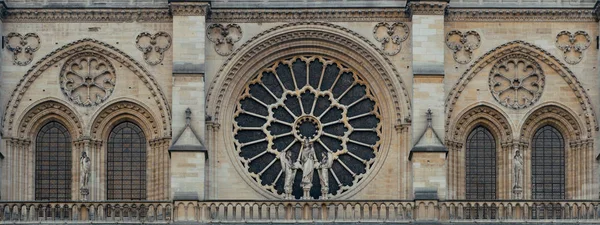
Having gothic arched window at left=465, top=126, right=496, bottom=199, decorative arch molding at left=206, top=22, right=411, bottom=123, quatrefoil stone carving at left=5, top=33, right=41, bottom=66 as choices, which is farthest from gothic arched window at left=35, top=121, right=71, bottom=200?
gothic arched window at left=465, top=126, right=496, bottom=199

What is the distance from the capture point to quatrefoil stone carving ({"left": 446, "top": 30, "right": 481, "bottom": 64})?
55125mm

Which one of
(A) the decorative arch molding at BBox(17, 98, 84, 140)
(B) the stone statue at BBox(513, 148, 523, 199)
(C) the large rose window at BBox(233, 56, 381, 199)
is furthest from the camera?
(C) the large rose window at BBox(233, 56, 381, 199)

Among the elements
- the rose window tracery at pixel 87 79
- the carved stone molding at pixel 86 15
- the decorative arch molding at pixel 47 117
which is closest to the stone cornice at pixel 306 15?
the carved stone molding at pixel 86 15

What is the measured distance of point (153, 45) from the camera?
181 ft

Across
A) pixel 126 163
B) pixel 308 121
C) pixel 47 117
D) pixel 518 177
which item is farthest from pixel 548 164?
pixel 47 117

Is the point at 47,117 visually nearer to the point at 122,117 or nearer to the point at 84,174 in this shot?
the point at 122,117

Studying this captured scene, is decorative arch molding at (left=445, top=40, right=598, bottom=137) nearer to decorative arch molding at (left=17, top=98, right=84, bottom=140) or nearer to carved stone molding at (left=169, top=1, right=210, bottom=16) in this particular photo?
carved stone molding at (left=169, top=1, right=210, bottom=16)

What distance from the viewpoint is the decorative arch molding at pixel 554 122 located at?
5506 cm

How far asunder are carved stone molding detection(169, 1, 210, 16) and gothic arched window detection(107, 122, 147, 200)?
2983mm

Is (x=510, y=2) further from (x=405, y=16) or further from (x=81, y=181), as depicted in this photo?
(x=81, y=181)

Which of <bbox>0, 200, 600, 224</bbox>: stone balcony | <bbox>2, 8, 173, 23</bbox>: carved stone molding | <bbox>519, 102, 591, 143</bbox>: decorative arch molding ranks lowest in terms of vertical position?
<bbox>0, 200, 600, 224</bbox>: stone balcony

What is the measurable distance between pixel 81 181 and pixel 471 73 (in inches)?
372

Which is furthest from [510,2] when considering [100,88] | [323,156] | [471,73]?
[100,88]

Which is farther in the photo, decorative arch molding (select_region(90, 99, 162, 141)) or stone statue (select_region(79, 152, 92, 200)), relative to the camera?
decorative arch molding (select_region(90, 99, 162, 141))
